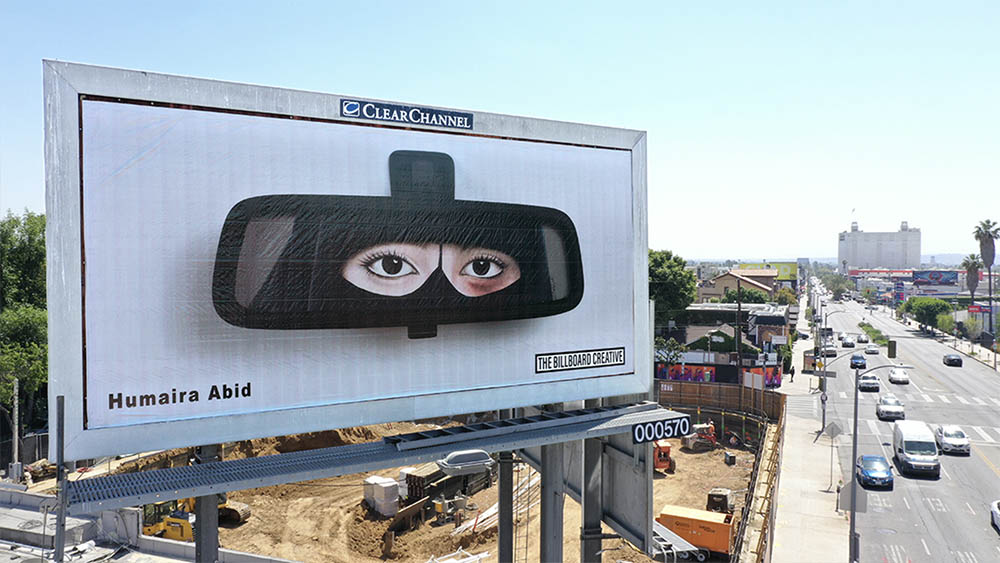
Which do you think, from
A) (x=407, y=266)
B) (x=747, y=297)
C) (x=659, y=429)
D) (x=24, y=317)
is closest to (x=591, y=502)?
(x=659, y=429)

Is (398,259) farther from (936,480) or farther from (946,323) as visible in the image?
(946,323)

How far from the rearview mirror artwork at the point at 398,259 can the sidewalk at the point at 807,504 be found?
14345 mm

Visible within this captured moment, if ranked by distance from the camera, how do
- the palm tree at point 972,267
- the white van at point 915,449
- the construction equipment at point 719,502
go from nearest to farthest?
the construction equipment at point 719,502
the white van at point 915,449
the palm tree at point 972,267

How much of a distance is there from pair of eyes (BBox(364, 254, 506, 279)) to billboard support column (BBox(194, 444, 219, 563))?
12.1 ft

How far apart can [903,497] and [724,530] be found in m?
9.49

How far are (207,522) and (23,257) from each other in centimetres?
4472

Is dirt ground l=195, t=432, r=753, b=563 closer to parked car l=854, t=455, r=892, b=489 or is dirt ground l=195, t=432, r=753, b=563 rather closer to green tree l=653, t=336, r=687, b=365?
parked car l=854, t=455, r=892, b=489

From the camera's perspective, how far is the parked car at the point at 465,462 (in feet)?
33.7

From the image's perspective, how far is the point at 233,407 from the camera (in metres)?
9.50

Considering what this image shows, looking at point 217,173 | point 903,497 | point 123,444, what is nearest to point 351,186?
point 217,173

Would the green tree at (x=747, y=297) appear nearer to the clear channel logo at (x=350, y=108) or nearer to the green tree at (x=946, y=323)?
the green tree at (x=946, y=323)

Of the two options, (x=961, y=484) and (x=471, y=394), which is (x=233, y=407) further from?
(x=961, y=484)

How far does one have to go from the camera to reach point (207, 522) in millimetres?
9859

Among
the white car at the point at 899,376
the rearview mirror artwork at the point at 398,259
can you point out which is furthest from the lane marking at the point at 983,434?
the rearview mirror artwork at the point at 398,259
